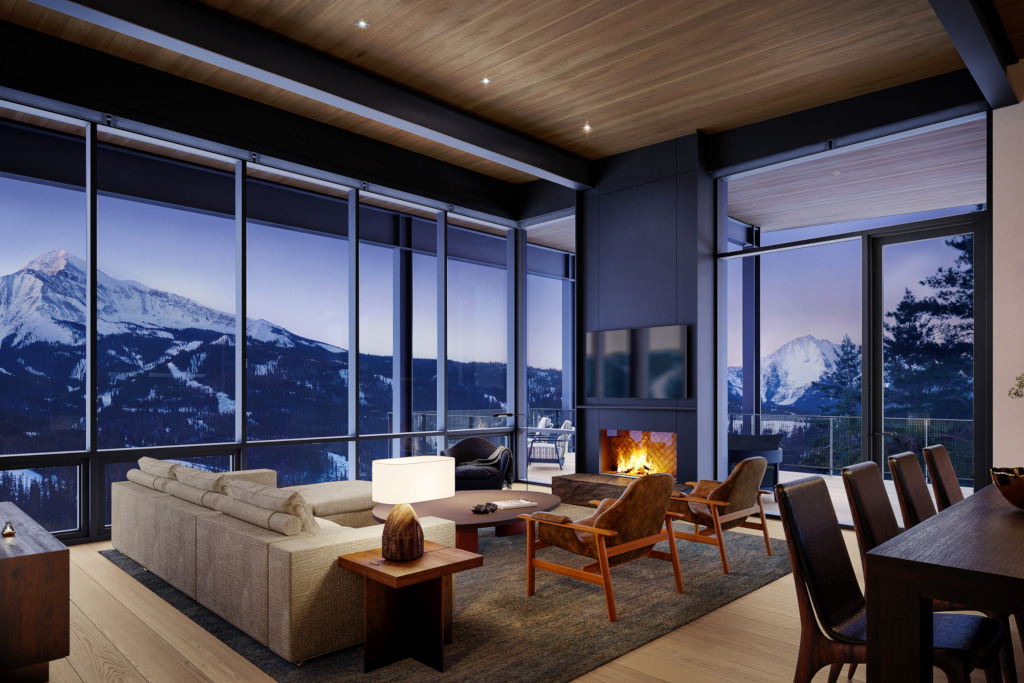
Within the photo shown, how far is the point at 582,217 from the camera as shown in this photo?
7551 mm

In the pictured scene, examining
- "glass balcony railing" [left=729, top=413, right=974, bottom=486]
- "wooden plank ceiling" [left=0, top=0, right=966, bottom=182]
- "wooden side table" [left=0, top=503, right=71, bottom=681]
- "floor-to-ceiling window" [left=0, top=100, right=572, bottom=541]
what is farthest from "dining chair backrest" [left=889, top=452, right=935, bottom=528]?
"floor-to-ceiling window" [left=0, top=100, right=572, bottom=541]

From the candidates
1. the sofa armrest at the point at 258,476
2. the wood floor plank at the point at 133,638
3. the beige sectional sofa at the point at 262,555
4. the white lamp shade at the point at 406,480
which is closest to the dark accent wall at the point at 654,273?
the sofa armrest at the point at 258,476

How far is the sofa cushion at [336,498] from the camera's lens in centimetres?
478

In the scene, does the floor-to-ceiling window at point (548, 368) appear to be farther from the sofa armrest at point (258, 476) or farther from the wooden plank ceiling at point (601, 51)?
the sofa armrest at point (258, 476)

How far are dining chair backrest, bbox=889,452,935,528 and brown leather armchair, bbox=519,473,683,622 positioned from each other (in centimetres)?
125

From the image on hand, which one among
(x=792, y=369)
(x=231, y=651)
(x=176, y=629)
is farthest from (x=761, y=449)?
(x=176, y=629)

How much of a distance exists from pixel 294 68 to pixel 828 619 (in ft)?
15.2

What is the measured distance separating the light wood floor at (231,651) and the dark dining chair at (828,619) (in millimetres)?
816

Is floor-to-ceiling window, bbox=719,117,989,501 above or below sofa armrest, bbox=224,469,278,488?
above

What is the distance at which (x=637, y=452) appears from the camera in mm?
7059

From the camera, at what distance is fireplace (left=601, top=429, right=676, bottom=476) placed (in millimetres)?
6742

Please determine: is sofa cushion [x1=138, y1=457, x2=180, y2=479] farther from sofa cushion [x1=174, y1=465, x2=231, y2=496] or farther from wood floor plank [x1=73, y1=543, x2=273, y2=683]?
wood floor plank [x1=73, y1=543, x2=273, y2=683]

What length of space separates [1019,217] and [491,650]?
4.73 metres

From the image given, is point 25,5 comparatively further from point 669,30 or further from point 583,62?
point 669,30
